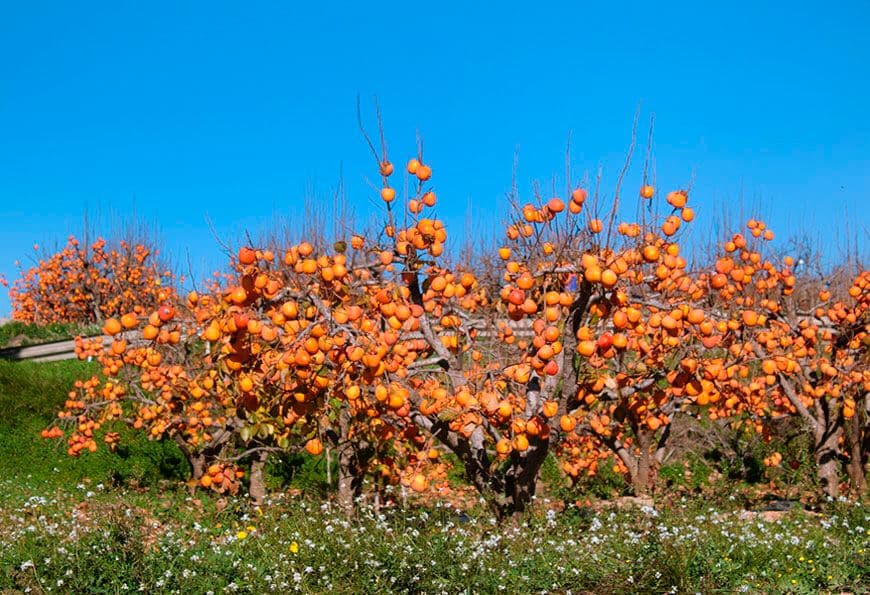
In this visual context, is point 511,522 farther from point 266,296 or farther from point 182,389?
point 182,389

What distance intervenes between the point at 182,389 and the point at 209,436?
579mm

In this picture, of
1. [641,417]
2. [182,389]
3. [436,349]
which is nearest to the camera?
[436,349]

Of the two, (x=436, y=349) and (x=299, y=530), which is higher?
(x=436, y=349)

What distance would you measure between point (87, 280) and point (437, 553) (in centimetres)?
2101

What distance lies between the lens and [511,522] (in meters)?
5.80

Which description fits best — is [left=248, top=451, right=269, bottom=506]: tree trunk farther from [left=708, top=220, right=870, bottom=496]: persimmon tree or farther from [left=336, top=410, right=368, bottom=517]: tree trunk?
[left=708, top=220, right=870, bottom=496]: persimmon tree

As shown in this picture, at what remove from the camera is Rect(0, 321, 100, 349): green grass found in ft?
Result: 70.7

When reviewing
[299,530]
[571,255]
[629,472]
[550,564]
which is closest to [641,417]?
[629,472]

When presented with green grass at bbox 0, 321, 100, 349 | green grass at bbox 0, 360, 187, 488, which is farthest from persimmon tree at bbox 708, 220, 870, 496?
green grass at bbox 0, 321, 100, 349

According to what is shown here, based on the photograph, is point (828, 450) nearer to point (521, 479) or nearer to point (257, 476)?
point (521, 479)

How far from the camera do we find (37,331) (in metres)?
22.6

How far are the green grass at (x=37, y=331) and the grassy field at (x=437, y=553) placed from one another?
52.9 ft

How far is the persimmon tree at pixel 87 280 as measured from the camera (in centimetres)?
2284

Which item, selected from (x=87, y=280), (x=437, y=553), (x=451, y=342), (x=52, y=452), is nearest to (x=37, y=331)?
(x=87, y=280)
